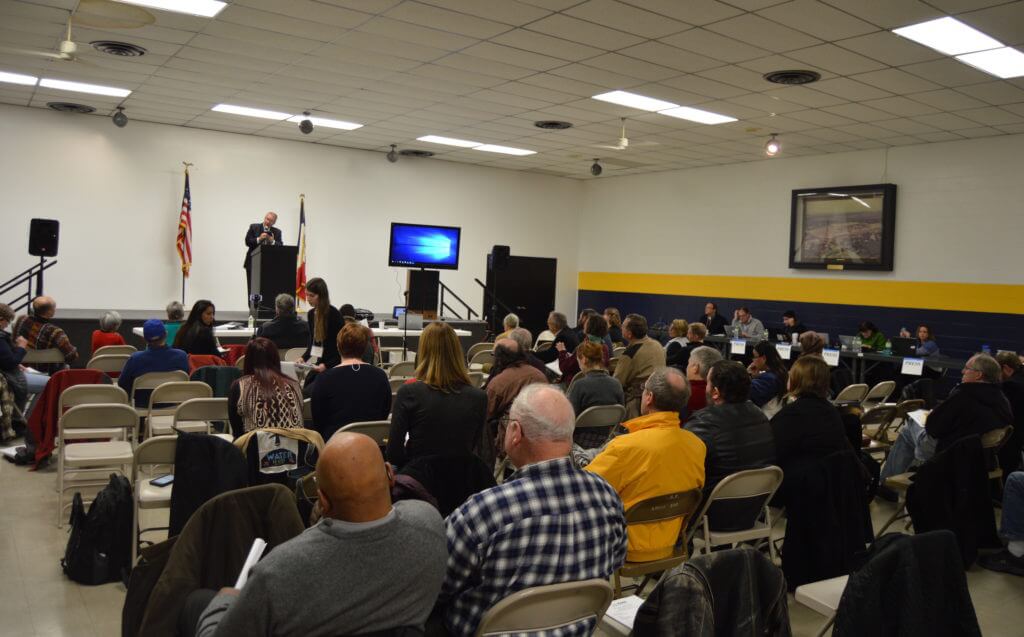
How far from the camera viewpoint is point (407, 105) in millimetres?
10031

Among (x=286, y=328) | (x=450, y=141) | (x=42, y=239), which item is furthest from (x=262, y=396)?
(x=450, y=141)

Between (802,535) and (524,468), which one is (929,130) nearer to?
(802,535)

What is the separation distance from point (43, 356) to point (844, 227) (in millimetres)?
10695

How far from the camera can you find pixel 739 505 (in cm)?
369

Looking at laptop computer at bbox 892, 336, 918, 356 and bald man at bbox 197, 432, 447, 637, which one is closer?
bald man at bbox 197, 432, 447, 637

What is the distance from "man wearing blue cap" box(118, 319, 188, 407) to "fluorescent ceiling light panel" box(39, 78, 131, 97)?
5.22m

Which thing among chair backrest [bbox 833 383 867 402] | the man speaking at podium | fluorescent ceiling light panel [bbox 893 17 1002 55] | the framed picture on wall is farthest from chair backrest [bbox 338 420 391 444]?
the framed picture on wall

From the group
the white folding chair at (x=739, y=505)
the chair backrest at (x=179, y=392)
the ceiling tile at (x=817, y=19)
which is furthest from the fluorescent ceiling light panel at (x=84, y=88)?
the white folding chair at (x=739, y=505)

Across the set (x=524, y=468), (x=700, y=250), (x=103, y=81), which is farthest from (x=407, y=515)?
(x=700, y=250)

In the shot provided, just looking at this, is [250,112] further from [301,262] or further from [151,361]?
[151,361]

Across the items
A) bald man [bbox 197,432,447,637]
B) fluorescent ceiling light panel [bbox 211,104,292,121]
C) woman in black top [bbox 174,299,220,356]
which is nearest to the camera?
bald man [bbox 197,432,447,637]

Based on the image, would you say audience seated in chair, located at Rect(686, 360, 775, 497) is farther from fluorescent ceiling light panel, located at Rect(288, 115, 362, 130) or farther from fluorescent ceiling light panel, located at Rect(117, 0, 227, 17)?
fluorescent ceiling light panel, located at Rect(288, 115, 362, 130)

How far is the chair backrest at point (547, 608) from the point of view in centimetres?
204

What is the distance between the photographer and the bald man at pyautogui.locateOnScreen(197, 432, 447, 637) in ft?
5.73
